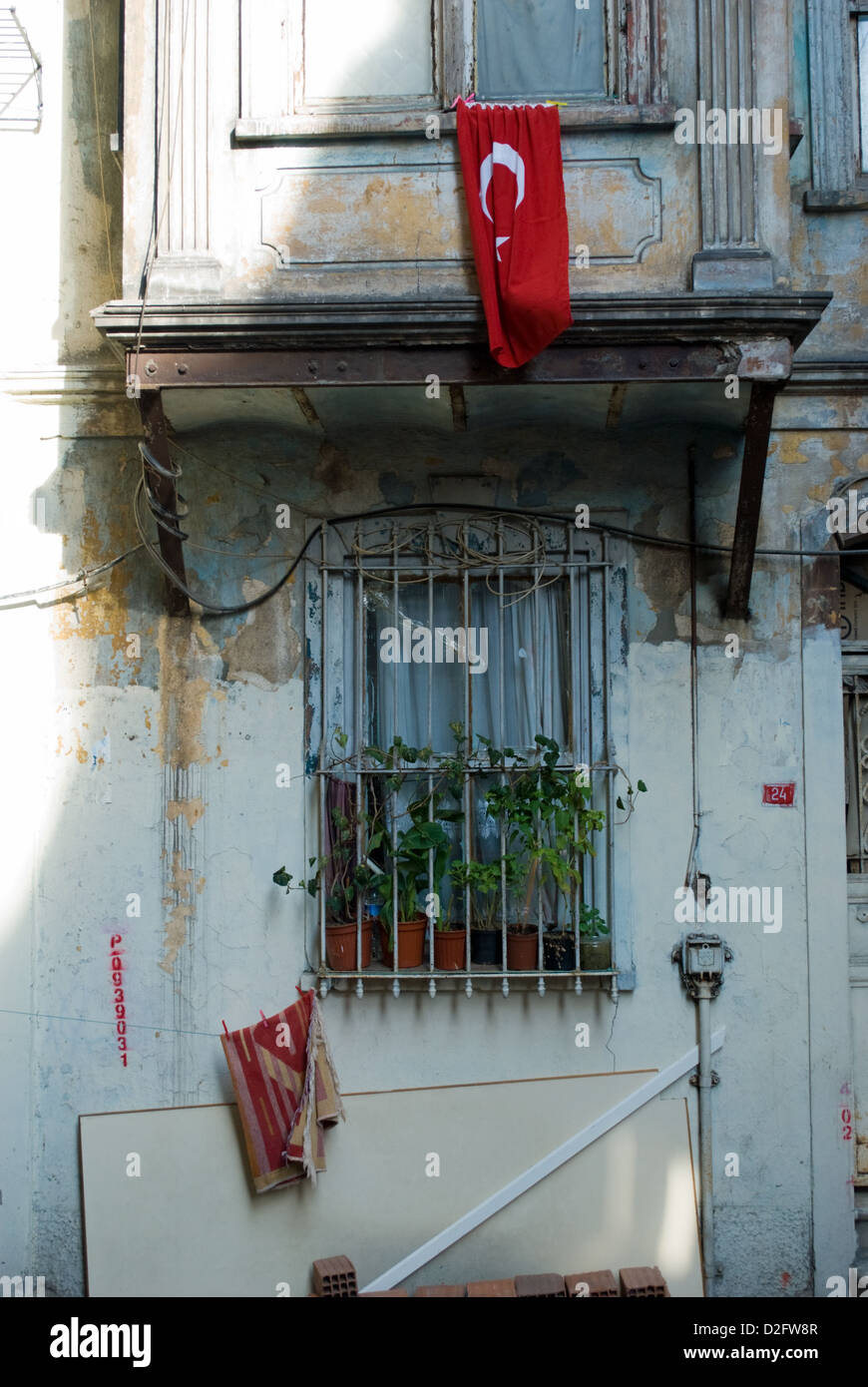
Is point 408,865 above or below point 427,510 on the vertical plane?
below

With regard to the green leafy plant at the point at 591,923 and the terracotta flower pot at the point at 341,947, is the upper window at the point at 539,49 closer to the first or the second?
the green leafy plant at the point at 591,923

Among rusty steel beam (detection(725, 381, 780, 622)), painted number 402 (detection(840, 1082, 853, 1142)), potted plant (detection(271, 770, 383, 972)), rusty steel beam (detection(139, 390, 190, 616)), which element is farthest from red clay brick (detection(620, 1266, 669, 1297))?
rusty steel beam (detection(139, 390, 190, 616))

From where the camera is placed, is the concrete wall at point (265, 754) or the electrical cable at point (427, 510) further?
the electrical cable at point (427, 510)

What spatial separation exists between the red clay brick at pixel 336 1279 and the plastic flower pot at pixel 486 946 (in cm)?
145

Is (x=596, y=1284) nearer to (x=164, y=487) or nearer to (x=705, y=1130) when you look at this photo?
(x=705, y=1130)

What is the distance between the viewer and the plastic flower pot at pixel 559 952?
202 inches

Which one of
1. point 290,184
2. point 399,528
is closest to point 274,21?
point 290,184

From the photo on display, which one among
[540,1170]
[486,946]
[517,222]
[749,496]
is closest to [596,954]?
[486,946]

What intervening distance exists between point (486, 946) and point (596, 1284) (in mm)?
1520

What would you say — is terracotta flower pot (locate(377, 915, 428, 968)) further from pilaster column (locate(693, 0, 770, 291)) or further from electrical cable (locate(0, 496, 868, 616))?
pilaster column (locate(693, 0, 770, 291))

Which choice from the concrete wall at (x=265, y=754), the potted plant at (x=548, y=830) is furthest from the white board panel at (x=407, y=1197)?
the potted plant at (x=548, y=830)

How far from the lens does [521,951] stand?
5.16m

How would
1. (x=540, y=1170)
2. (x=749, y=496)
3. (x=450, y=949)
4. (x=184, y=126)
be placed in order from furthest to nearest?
(x=450, y=949) → (x=540, y=1170) → (x=749, y=496) → (x=184, y=126)

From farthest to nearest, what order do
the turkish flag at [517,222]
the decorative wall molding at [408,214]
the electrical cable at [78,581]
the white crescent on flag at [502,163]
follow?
1. the electrical cable at [78,581]
2. the decorative wall molding at [408,214]
3. the white crescent on flag at [502,163]
4. the turkish flag at [517,222]
